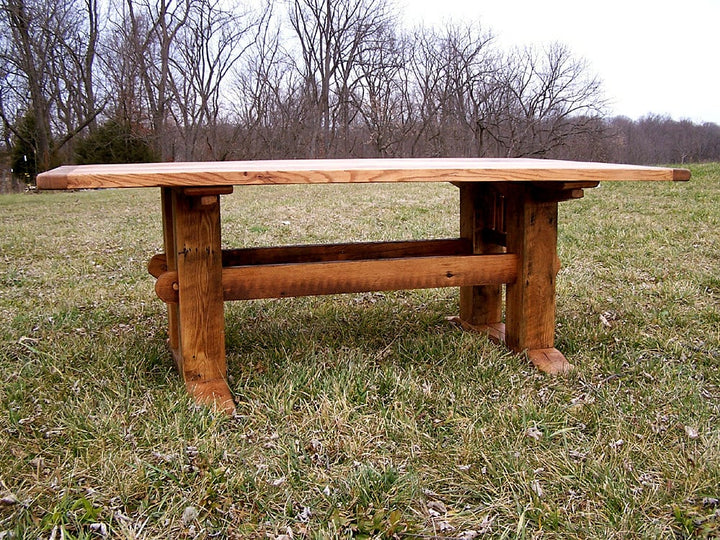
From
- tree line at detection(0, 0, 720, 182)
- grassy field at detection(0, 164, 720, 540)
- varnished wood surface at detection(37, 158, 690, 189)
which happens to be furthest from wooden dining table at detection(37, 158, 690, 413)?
tree line at detection(0, 0, 720, 182)

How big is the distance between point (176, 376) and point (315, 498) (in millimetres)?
1159

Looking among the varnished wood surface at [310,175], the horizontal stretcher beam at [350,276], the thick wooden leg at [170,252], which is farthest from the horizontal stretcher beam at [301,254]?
the varnished wood surface at [310,175]

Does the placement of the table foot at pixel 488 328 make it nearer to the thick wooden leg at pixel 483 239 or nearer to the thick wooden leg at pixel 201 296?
the thick wooden leg at pixel 483 239

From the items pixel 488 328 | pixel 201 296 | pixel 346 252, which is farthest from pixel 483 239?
pixel 201 296

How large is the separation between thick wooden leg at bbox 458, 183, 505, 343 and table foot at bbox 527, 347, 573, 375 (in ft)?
0.96

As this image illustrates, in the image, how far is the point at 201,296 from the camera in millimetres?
2385

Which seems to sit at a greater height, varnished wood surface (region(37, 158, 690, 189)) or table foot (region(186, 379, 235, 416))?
varnished wood surface (region(37, 158, 690, 189))

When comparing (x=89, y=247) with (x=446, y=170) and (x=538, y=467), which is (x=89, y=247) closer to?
(x=446, y=170)

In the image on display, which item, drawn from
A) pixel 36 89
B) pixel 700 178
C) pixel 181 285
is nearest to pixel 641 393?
pixel 181 285

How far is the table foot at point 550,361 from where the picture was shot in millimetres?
2709

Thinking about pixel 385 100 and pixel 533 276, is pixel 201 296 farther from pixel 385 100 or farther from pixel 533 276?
pixel 385 100

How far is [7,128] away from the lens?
22.1 metres

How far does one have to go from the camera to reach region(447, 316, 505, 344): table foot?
10.5ft

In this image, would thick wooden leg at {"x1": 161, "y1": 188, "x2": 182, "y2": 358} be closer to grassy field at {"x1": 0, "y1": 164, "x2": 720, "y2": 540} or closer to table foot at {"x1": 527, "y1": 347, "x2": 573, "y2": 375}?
grassy field at {"x1": 0, "y1": 164, "x2": 720, "y2": 540}
